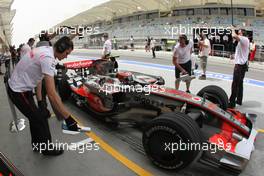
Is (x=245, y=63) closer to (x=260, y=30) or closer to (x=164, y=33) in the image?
(x=260, y=30)

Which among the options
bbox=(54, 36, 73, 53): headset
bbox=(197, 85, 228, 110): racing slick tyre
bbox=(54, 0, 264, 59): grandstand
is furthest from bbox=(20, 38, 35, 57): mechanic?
bbox=(54, 0, 264, 59): grandstand

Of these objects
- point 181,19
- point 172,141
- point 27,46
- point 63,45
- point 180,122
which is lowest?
point 172,141

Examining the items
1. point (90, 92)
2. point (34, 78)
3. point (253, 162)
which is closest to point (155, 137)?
point (253, 162)

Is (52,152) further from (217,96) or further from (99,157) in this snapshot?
(217,96)

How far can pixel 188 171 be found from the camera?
3.24m

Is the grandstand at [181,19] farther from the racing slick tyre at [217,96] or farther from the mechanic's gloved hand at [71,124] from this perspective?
the mechanic's gloved hand at [71,124]

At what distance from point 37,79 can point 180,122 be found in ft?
5.84

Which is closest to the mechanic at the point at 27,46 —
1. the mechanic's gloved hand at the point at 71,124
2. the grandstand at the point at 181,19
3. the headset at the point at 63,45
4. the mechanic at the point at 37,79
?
the mechanic at the point at 37,79

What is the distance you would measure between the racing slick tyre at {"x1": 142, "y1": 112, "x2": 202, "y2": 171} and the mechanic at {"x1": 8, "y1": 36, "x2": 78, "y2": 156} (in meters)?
0.90

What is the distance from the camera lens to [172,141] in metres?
3.10

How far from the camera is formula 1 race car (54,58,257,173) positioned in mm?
3008

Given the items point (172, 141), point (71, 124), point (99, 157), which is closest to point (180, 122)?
point (172, 141)

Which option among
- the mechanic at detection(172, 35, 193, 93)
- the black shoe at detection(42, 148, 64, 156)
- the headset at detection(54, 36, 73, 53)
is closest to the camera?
the headset at detection(54, 36, 73, 53)

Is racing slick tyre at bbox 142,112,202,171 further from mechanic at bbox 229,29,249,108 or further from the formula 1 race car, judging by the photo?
mechanic at bbox 229,29,249,108
